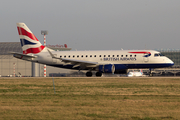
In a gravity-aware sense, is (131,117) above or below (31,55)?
below

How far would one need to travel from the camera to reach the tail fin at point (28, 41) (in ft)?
157

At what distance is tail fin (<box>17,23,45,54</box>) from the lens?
47938mm

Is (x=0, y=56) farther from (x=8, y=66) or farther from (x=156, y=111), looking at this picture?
(x=156, y=111)

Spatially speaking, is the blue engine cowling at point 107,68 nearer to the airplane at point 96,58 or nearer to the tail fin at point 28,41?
the airplane at point 96,58

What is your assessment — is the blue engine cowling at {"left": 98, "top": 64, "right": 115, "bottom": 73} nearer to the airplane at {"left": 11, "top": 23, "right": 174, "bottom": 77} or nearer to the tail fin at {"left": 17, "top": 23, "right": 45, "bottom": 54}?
the airplane at {"left": 11, "top": 23, "right": 174, "bottom": 77}

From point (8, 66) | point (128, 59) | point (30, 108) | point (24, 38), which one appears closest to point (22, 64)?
point (8, 66)

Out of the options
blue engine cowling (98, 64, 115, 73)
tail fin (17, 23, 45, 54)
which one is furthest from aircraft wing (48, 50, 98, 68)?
tail fin (17, 23, 45, 54)

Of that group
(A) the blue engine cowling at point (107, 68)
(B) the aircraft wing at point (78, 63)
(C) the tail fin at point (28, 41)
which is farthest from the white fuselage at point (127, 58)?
(C) the tail fin at point (28, 41)

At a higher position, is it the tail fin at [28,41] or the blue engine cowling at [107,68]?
the tail fin at [28,41]

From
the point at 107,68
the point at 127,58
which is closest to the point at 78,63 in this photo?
the point at 107,68

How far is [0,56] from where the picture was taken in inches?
3725

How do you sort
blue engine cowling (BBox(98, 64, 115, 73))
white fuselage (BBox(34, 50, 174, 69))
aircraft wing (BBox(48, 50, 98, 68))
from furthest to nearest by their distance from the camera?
aircraft wing (BBox(48, 50, 98, 68)) < white fuselage (BBox(34, 50, 174, 69)) < blue engine cowling (BBox(98, 64, 115, 73))

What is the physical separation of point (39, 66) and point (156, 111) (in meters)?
78.1

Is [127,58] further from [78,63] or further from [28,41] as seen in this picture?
[28,41]
